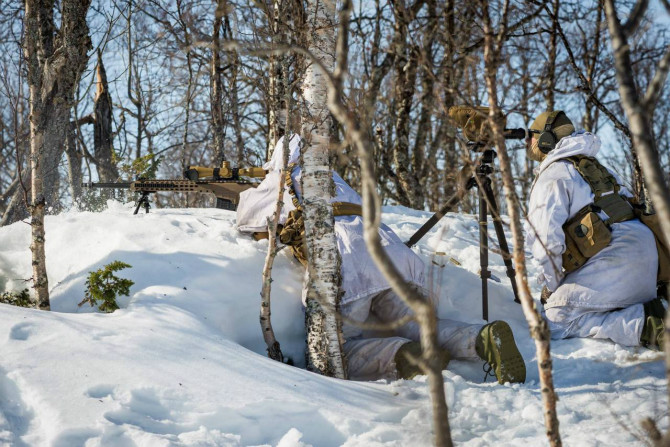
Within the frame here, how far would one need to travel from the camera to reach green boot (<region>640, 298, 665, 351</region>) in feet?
12.2

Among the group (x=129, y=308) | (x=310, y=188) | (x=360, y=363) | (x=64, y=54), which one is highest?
(x=64, y=54)

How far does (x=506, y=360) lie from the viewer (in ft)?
11.1

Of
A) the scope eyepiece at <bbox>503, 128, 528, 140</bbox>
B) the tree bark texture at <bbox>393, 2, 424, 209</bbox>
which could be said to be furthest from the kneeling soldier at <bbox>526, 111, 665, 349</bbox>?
the tree bark texture at <bbox>393, 2, 424, 209</bbox>

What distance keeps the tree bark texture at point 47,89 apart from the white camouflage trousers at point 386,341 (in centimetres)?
193

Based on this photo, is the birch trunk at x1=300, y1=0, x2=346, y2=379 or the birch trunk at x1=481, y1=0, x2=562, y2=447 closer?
the birch trunk at x1=481, y1=0, x2=562, y2=447

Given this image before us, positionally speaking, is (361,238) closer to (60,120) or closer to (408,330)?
(408,330)

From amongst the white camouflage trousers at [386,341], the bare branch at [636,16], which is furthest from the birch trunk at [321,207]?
the bare branch at [636,16]

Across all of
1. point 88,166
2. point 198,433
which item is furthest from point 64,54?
point 88,166

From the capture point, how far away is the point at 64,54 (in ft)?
15.3

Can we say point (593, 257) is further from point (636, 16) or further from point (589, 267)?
point (636, 16)

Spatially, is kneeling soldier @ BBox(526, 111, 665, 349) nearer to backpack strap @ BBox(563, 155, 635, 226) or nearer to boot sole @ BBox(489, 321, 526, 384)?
backpack strap @ BBox(563, 155, 635, 226)

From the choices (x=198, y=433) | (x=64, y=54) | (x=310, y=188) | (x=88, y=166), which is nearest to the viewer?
(x=198, y=433)

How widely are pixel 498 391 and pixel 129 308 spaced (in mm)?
2135

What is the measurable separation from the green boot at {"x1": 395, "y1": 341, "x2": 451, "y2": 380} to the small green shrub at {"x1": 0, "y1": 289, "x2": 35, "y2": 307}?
247 cm
